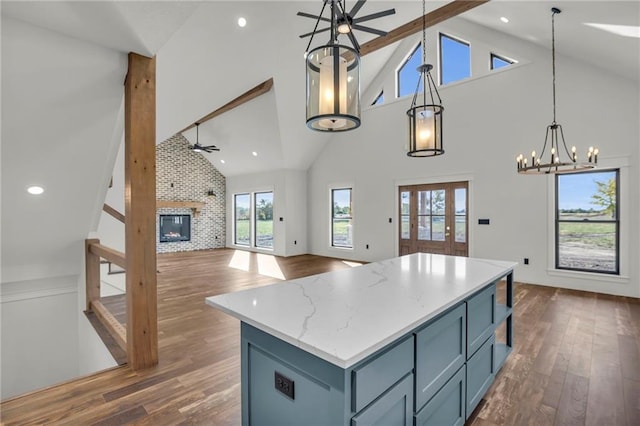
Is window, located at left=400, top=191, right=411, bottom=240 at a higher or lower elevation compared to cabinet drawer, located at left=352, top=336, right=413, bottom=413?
higher

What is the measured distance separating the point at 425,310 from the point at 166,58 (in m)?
5.38

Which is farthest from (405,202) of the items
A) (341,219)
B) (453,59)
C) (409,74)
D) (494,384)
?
(494,384)

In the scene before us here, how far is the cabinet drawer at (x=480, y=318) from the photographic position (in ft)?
6.31

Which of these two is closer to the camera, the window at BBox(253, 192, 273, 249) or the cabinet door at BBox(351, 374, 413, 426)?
the cabinet door at BBox(351, 374, 413, 426)

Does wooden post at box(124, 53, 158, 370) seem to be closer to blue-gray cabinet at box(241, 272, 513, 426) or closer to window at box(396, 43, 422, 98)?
blue-gray cabinet at box(241, 272, 513, 426)

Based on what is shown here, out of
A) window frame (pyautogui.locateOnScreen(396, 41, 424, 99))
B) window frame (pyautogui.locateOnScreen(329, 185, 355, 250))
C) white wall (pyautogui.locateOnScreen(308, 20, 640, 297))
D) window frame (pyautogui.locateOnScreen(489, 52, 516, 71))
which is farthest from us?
window frame (pyautogui.locateOnScreen(329, 185, 355, 250))

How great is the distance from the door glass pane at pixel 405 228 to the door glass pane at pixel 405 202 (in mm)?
138

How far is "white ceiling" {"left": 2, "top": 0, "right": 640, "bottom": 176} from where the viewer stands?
207 centimetres

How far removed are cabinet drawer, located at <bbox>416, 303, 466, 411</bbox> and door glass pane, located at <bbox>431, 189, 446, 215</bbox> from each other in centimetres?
525

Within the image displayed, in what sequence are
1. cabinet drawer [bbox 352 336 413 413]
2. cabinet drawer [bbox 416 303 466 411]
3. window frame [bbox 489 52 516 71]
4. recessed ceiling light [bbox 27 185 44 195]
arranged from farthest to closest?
window frame [bbox 489 52 516 71], recessed ceiling light [bbox 27 185 44 195], cabinet drawer [bbox 416 303 466 411], cabinet drawer [bbox 352 336 413 413]

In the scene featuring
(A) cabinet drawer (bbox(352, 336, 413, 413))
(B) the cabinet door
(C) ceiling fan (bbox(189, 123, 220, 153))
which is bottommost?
(B) the cabinet door

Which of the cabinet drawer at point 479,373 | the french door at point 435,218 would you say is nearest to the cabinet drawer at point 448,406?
the cabinet drawer at point 479,373

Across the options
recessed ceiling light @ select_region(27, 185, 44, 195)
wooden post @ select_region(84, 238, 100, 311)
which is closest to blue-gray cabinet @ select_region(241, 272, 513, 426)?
recessed ceiling light @ select_region(27, 185, 44, 195)

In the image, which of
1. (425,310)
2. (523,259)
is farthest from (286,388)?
(523,259)
